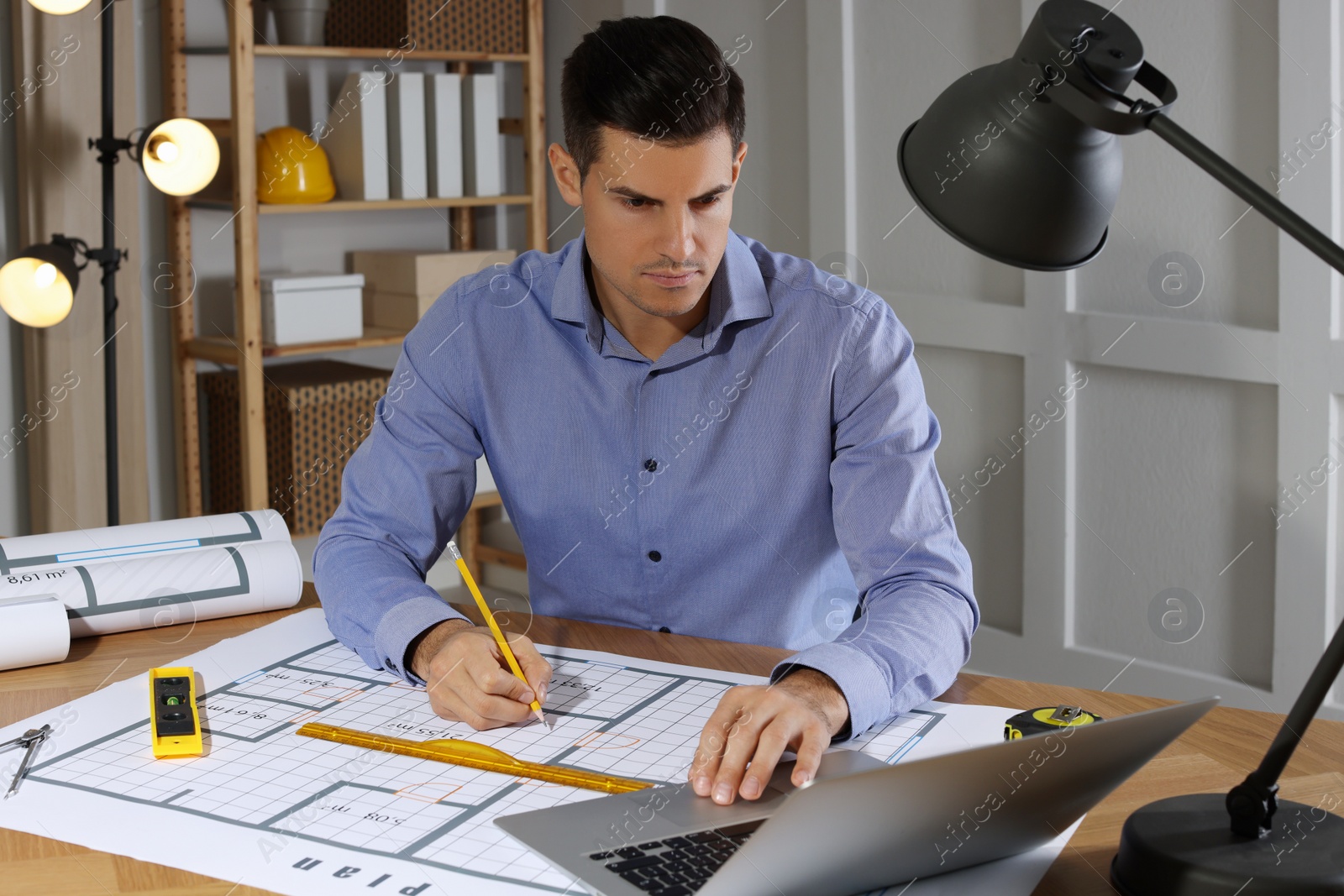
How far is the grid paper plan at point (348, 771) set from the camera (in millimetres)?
934

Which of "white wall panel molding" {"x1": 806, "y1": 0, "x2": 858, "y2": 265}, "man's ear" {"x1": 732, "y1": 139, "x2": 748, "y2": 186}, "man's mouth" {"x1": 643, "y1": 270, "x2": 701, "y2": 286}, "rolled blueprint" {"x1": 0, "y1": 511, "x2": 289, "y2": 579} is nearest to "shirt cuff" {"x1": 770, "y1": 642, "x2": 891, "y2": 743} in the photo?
"man's mouth" {"x1": 643, "y1": 270, "x2": 701, "y2": 286}

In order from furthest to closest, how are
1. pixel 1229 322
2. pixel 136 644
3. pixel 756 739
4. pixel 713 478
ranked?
pixel 1229 322 < pixel 713 478 < pixel 136 644 < pixel 756 739

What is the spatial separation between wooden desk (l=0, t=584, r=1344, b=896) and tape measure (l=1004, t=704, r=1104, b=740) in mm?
66

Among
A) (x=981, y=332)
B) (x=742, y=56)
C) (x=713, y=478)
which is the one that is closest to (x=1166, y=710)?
(x=713, y=478)

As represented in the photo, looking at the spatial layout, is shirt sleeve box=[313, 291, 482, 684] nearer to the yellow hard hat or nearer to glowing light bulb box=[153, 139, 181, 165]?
glowing light bulb box=[153, 139, 181, 165]

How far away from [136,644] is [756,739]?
803 mm

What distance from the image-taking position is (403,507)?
160cm

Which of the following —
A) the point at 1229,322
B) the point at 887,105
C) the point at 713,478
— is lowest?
the point at 713,478

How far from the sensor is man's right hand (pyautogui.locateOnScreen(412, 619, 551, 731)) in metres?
1.19

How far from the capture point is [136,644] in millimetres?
1472

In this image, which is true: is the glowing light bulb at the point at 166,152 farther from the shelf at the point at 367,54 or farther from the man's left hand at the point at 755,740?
the man's left hand at the point at 755,740

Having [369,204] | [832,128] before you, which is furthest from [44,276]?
[832,128]

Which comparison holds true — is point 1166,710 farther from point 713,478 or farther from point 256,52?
point 256,52

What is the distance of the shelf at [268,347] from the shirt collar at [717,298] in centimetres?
168
